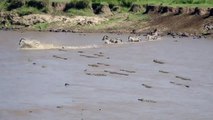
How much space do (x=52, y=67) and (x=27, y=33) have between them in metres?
27.0

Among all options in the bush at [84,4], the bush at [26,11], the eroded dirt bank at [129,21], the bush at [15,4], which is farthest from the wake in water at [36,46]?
the bush at [15,4]

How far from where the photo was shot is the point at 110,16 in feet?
208

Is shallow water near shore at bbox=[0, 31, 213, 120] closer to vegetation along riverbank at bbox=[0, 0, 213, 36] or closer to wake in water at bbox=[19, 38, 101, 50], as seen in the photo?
wake in water at bbox=[19, 38, 101, 50]

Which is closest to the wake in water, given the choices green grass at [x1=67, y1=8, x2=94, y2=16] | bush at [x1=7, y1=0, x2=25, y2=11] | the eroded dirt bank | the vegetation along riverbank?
the eroded dirt bank

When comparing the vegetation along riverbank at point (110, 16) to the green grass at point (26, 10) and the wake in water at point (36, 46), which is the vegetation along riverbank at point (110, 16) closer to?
the green grass at point (26, 10)

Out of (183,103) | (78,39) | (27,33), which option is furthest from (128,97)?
(27,33)

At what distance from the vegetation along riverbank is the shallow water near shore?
973 centimetres

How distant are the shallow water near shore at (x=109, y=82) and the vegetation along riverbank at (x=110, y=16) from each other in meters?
9.73

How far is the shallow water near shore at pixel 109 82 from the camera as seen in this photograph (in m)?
21.7

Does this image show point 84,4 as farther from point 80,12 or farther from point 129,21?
point 129,21

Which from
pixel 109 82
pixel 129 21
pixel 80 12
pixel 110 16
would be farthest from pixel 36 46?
pixel 80 12

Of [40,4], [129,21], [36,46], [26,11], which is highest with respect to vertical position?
[36,46]

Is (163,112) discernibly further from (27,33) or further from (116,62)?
(27,33)

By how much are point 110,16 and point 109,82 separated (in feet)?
117
